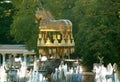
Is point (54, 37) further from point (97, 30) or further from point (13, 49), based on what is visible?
point (13, 49)

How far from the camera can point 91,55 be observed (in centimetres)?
3725

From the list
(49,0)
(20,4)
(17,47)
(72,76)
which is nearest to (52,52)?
(72,76)

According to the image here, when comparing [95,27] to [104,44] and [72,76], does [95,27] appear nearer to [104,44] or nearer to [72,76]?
[104,44]

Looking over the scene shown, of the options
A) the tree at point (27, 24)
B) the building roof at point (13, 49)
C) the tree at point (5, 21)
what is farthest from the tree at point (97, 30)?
the building roof at point (13, 49)

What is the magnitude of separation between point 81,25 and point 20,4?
26.0 feet

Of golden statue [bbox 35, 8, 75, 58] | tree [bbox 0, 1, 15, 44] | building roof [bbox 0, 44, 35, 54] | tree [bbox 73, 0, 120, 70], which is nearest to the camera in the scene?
golden statue [bbox 35, 8, 75, 58]

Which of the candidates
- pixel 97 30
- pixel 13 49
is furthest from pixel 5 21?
pixel 97 30

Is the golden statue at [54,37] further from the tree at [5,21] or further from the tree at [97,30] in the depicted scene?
the tree at [5,21]

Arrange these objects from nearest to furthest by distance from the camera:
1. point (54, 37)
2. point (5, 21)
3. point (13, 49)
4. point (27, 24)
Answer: point (54, 37) < point (27, 24) < point (5, 21) < point (13, 49)

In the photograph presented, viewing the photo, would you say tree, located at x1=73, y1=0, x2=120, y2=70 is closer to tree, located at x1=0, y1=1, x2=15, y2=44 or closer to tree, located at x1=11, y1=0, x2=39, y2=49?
tree, located at x1=11, y1=0, x2=39, y2=49

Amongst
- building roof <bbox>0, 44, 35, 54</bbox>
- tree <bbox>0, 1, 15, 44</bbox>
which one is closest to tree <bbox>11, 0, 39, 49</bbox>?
tree <bbox>0, 1, 15, 44</bbox>

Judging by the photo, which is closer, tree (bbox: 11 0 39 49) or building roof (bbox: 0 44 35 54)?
tree (bbox: 11 0 39 49)

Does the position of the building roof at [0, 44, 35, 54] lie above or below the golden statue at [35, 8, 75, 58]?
below

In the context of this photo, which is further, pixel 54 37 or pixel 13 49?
pixel 13 49
